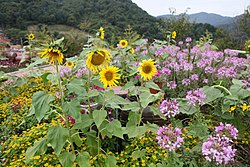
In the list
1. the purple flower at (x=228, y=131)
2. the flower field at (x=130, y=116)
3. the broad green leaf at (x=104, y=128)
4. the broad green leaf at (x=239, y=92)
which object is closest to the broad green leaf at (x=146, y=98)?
the flower field at (x=130, y=116)

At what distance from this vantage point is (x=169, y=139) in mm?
959

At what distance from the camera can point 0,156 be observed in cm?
216

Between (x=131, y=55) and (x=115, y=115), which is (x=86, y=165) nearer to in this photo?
(x=115, y=115)

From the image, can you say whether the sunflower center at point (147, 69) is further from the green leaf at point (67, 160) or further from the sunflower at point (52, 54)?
the green leaf at point (67, 160)

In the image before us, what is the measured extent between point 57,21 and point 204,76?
1909 centimetres

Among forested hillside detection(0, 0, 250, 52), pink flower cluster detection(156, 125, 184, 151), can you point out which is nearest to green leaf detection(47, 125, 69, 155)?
pink flower cluster detection(156, 125, 184, 151)

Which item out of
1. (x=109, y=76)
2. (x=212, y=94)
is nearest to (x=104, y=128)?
(x=109, y=76)

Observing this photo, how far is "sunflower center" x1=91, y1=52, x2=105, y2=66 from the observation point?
1.37m

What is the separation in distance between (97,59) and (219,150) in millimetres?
808

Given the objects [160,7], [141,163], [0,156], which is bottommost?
[0,156]

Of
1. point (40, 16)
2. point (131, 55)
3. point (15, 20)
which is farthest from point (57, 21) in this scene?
point (131, 55)

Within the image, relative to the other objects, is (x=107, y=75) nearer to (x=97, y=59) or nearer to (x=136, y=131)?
(x=97, y=59)

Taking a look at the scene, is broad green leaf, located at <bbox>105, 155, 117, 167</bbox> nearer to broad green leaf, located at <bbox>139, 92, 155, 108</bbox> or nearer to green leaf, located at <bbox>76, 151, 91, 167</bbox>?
green leaf, located at <bbox>76, 151, 91, 167</bbox>

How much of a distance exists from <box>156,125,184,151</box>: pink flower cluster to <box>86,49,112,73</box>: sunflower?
58 cm
